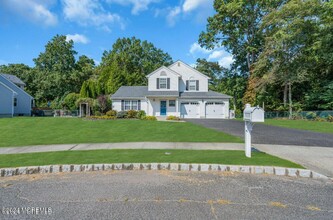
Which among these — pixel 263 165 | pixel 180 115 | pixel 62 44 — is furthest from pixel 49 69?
pixel 263 165

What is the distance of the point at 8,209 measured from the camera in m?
3.48

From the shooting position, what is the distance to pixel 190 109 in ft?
89.9

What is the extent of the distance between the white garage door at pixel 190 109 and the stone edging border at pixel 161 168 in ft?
70.9

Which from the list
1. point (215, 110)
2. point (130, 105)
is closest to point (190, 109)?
point (215, 110)

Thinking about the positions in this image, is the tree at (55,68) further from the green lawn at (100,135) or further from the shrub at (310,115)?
the shrub at (310,115)

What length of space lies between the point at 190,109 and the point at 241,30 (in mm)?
14779

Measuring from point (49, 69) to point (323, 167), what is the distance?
4608 centimetres

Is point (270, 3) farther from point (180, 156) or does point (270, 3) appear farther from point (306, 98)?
point (180, 156)

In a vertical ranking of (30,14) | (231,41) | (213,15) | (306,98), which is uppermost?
(213,15)

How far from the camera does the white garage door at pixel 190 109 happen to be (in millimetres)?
27359

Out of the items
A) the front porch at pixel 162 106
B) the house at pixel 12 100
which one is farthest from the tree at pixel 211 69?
the house at pixel 12 100

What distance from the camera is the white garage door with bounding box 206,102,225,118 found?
27.3 meters

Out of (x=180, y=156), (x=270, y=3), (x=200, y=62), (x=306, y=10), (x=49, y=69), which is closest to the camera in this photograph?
(x=180, y=156)

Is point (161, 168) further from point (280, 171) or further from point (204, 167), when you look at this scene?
point (280, 171)
